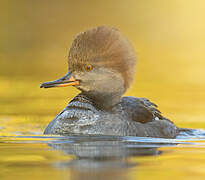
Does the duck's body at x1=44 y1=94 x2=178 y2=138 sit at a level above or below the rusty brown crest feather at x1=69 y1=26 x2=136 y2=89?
below

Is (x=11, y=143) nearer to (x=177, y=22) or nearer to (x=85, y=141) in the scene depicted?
(x=85, y=141)

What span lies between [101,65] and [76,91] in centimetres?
632

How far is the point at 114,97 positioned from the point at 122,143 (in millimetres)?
1361

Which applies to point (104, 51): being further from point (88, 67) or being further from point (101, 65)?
point (88, 67)

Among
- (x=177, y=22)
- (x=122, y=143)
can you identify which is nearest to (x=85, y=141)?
(x=122, y=143)

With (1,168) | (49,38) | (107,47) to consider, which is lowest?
(1,168)

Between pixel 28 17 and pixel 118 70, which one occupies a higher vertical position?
pixel 28 17

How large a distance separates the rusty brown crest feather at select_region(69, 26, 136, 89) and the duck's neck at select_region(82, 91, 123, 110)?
342mm

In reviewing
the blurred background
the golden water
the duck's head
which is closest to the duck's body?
the duck's head

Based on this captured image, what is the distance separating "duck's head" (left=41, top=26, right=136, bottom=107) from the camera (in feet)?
31.0

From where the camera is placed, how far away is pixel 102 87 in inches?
386

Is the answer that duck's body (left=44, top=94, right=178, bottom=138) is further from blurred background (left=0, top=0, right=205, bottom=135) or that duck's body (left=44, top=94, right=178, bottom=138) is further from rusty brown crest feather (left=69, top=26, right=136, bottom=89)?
blurred background (left=0, top=0, right=205, bottom=135)

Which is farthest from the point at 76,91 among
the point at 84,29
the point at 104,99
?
the point at 84,29

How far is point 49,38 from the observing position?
27.1m
